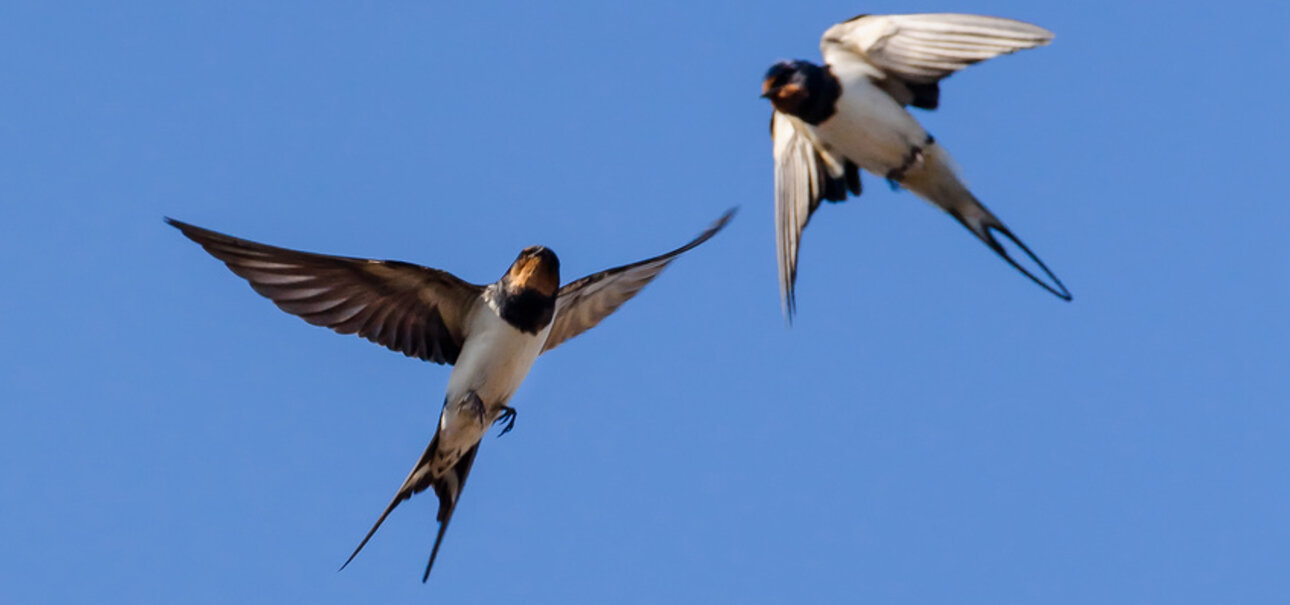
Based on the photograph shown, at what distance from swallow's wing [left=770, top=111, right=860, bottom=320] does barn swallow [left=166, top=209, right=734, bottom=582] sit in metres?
0.17

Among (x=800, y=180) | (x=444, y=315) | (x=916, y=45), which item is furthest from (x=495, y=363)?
(x=916, y=45)

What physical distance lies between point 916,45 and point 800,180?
554mm

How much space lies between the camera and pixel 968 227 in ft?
15.8

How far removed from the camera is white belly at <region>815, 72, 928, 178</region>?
4.70m

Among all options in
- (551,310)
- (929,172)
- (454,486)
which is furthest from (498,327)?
(929,172)

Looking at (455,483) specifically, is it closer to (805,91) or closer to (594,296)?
(594,296)

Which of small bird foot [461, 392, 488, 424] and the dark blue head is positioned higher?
the dark blue head

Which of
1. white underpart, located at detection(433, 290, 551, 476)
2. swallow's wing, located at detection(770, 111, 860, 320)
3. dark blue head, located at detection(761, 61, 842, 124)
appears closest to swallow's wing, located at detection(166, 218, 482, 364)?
white underpart, located at detection(433, 290, 551, 476)

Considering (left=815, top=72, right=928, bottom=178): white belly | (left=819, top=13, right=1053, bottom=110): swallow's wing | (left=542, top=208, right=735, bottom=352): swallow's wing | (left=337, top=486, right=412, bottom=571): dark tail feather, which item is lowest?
(left=337, top=486, right=412, bottom=571): dark tail feather

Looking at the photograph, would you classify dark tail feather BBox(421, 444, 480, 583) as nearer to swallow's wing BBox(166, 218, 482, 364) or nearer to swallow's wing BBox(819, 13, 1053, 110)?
swallow's wing BBox(166, 218, 482, 364)

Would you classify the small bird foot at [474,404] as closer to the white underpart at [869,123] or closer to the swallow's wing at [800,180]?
the swallow's wing at [800,180]

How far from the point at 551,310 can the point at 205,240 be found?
91cm

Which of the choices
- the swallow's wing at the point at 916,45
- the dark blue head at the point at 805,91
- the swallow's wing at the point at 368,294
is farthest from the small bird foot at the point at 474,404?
the swallow's wing at the point at 916,45

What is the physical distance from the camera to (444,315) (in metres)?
5.04
